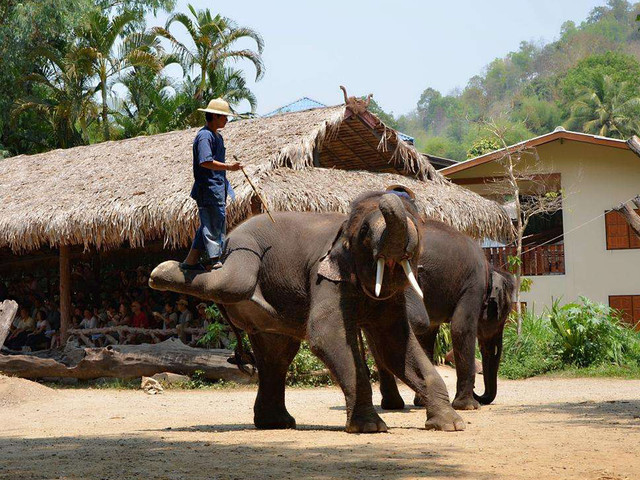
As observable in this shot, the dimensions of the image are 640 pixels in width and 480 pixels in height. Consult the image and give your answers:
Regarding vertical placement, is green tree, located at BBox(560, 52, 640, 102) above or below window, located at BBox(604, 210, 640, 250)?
above

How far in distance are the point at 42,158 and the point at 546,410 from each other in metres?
14.3

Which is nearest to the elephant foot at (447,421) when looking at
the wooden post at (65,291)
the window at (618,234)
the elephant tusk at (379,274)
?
the elephant tusk at (379,274)

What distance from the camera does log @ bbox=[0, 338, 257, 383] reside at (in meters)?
14.9

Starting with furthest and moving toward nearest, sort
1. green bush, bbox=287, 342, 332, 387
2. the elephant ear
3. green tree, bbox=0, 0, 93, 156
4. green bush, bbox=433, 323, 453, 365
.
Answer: green tree, bbox=0, 0, 93, 156 < green bush, bbox=433, 323, 453, 365 < green bush, bbox=287, 342, 332, 387 < the elephant ear

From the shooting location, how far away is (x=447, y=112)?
140 m

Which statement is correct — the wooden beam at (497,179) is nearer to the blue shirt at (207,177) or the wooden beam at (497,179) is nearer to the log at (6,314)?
the log at (6,314)

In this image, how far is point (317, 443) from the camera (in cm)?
727

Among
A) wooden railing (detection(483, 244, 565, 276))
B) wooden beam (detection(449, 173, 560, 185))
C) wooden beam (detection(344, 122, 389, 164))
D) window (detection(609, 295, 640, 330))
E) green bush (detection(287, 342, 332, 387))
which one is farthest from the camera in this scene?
wooden beam (detection(449, 173, 560, 185))

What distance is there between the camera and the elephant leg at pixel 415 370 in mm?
8086

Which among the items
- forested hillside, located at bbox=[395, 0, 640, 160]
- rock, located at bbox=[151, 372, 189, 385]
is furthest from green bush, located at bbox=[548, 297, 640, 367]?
forested hillside, located at bbox=[395, 0, 640, 160]

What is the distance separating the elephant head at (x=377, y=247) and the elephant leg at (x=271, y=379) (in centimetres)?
108

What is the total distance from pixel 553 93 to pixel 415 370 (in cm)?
9277

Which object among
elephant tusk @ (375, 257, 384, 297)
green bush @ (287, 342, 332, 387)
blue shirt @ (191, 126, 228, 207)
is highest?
blue shirt @ (191, 126, 228, 207)

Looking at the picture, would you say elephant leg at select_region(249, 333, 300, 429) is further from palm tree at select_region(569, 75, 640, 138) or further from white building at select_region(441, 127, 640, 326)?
palm tree at select_region(569, 75, 640, 138)
